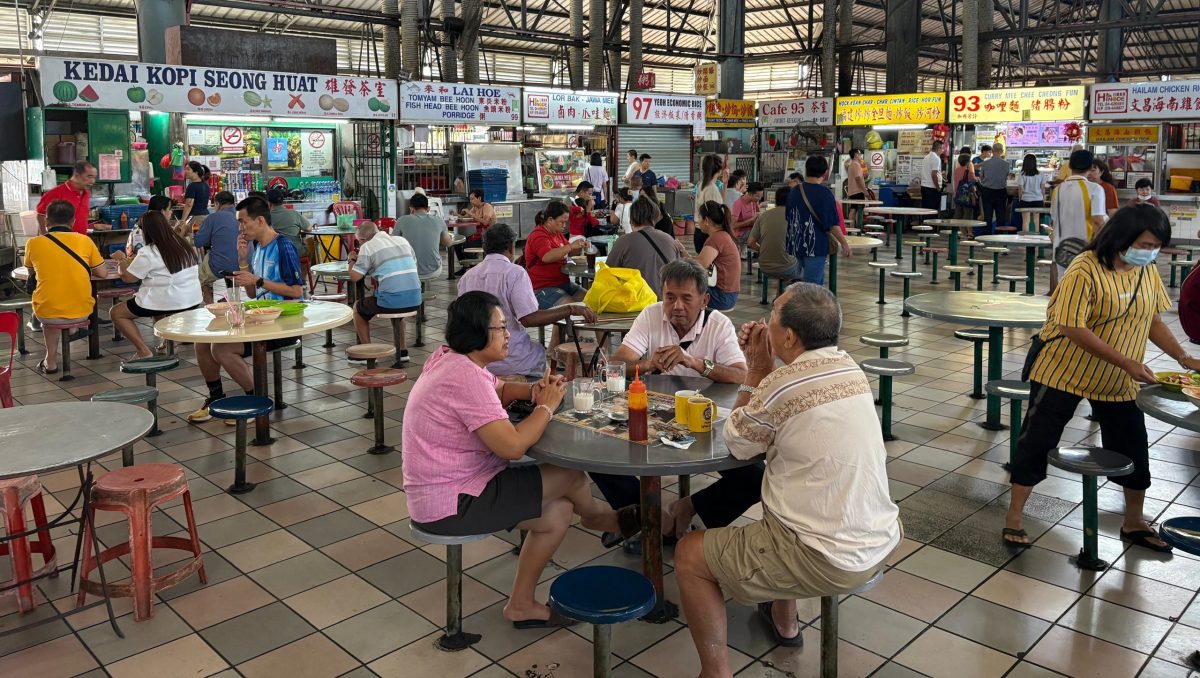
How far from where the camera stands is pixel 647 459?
2807mm

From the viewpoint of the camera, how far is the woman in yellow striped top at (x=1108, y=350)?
3.66 m

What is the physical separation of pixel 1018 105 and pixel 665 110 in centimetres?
616

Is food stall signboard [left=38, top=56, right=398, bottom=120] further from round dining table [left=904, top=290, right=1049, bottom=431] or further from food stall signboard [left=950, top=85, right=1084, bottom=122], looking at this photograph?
food stall signboard [left=950, top=85, right=1084, bottom=122]

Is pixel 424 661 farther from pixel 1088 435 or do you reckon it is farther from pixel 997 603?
pixel 1088 435

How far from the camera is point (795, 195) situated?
775cm

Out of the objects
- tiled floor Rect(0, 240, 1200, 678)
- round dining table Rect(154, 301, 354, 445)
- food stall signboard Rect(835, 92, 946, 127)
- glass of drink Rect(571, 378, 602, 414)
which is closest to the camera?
tiled floor Rect(0, 240, 1200, 678)

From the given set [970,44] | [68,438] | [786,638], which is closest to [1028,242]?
[786,638]

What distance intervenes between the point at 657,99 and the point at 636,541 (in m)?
13.7

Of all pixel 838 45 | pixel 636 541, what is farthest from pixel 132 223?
pixel 838 45

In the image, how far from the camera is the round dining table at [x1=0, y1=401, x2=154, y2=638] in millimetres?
2945

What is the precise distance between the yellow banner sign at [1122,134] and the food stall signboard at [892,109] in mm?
2640

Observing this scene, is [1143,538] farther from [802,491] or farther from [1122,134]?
[1122,134]

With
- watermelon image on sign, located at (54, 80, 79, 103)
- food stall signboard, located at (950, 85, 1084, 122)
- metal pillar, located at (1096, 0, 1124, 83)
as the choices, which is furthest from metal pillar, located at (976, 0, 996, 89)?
watermelon image on sign, located at (54, 80, 79, 103)

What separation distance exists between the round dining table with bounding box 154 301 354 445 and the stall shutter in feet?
37.5
